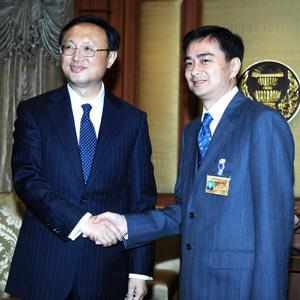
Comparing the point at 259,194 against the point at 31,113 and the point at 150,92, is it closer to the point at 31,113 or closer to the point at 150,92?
the point at 31,113

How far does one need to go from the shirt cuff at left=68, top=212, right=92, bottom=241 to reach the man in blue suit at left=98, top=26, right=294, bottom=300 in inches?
3.7

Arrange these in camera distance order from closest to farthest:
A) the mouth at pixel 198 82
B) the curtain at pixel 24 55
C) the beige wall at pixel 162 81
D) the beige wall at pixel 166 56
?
the mouth at pixel 198 82, the beige wall at pixel 166 56, the beige wall at pixel 162 81, the curtain at pixel 24 55

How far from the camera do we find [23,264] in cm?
207

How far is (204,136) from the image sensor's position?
81.3 inches

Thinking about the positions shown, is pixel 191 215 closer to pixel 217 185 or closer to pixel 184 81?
pixel 217 185

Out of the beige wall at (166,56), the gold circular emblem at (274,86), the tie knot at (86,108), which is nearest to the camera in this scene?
the tie knot at (86,108)

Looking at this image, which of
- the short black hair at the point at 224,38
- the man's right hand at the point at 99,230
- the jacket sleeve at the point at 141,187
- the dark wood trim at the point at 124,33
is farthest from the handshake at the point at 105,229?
the dark wood trim at the point at 124,33

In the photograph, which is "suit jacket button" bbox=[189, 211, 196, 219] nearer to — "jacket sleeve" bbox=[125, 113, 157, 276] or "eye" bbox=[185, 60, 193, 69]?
"jacket sleeve" bbox=[125, 113, 157, 276]

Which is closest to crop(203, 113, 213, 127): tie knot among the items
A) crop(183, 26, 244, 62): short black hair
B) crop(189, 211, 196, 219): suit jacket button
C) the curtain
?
crop(183, 26, 244, 62): short black hair

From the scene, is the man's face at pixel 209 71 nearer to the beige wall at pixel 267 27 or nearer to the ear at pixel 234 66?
the ear at pixel 234 66

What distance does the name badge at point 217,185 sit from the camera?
73.3 inches

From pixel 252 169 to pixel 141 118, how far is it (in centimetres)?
66

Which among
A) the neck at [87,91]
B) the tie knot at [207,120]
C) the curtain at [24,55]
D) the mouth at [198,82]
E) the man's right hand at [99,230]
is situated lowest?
the man's right hand at [99,230]

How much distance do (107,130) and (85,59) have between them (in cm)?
31
